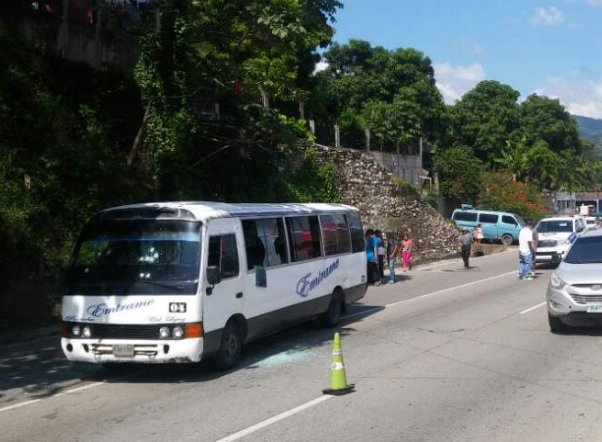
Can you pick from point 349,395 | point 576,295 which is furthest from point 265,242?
point 576,295

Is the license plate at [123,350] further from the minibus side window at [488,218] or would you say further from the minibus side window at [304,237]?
the minibus side window at [488,218]

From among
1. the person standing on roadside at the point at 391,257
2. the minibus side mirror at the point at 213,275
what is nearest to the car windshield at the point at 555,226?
the person standing on roadside at the point at 391,257

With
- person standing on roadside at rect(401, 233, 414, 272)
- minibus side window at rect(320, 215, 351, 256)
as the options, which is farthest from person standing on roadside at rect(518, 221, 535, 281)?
minibus side window at rect(320, 215, 351, 256)

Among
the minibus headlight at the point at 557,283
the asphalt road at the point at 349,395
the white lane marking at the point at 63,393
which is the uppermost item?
the minibus headlight at the point at 557,283

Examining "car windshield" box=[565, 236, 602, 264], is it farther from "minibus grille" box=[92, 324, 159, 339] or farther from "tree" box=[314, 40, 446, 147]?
"tree" box=[314, 40, 446, 147]

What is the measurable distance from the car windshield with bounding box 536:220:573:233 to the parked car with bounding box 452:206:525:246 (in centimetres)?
1202

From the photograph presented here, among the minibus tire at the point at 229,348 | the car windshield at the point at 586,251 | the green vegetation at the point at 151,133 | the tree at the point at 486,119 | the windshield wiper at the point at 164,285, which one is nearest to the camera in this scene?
the windshield wiper at the point at 164,285

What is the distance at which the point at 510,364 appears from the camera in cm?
1027

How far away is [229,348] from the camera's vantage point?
10.4 meters

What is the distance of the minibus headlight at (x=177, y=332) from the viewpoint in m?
9.31

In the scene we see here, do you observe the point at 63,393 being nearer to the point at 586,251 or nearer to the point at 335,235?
the point at 335,235

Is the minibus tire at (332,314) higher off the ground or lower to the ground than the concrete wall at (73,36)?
lower

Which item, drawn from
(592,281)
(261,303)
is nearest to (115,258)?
(261,303)

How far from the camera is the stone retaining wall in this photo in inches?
1204
